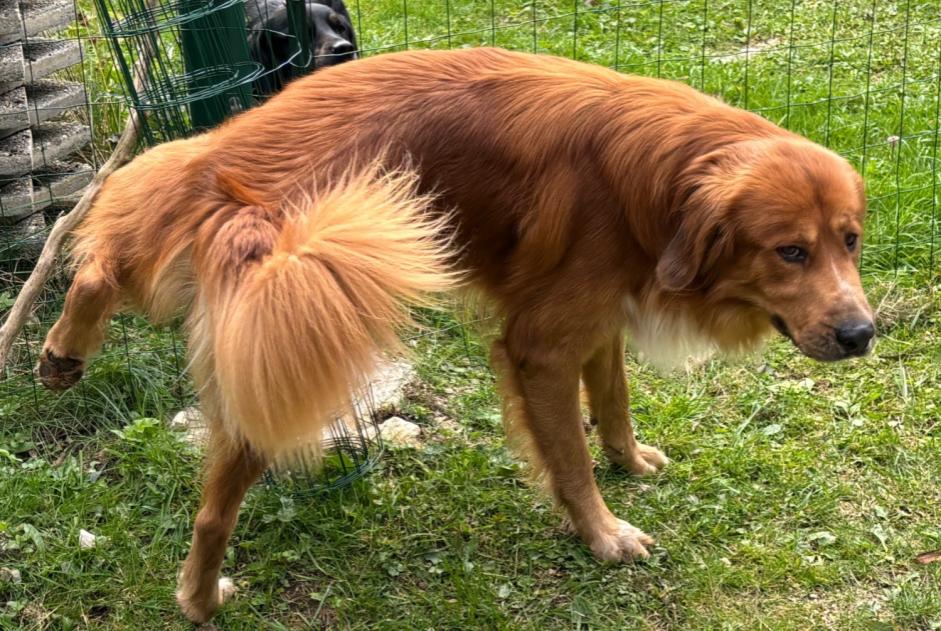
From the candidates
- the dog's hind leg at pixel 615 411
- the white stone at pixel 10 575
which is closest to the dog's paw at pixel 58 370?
the white stone at pixel 10 575

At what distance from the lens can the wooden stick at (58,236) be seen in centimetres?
368

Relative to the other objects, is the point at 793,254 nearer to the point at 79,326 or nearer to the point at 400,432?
the point at 400,432

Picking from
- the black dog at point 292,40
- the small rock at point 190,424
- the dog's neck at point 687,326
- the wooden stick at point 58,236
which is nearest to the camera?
the dog's neck at point 687,326

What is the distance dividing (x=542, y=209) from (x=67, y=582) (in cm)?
185

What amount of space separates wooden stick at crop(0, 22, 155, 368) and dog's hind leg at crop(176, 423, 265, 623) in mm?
1019

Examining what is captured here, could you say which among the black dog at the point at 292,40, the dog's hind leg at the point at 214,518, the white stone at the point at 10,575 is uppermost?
the black dog at the point at 292,40

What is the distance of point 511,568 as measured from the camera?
349 centimetres

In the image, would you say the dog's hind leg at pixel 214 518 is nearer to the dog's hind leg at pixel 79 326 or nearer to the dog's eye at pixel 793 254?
the dog's hind leg at pixel 79 326

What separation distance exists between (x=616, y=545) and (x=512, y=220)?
1.13 meters

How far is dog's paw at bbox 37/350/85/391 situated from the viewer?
3383 mm

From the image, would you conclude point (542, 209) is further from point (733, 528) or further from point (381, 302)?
point (733, 528)

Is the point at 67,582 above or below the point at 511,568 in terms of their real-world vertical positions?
above

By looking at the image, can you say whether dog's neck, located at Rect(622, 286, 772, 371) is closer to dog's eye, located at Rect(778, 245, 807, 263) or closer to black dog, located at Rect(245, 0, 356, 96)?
dog's eye, located at Rect(778, 245, 807, 263)

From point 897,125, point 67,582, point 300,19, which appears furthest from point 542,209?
point 897,125
